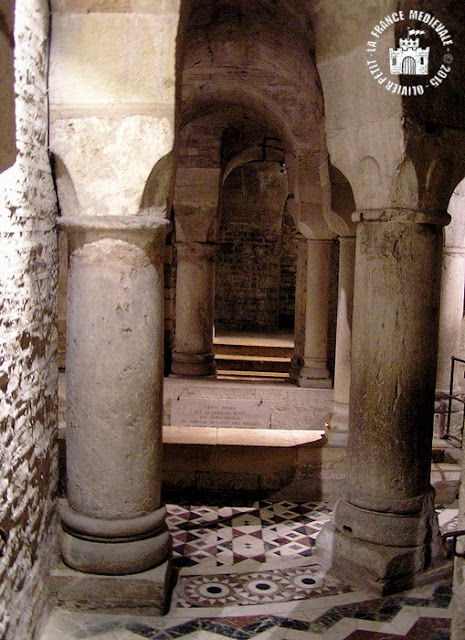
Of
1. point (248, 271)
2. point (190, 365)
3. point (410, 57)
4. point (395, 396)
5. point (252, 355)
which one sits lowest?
point (252, 355)

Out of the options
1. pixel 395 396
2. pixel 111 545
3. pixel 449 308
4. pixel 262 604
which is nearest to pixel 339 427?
pixel 449 308

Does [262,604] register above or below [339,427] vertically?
below

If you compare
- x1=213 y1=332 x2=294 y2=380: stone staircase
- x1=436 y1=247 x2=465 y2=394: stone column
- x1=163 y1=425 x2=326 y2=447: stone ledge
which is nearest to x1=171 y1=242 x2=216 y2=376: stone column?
x1=213 y1=332 x2=294 y2=380: stone staircase

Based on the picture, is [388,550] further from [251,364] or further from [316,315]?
[251,364]

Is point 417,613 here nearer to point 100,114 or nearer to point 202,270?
point 100,114

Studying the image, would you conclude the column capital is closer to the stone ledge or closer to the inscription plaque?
the stone ledge

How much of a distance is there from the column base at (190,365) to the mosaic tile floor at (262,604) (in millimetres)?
4211

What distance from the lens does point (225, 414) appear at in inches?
306

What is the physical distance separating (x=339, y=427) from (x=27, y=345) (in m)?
3.78

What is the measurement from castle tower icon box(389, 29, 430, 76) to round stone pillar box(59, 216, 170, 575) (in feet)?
5.11

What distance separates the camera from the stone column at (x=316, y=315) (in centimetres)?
818

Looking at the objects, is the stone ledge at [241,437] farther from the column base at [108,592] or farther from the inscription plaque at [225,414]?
the column base at [108,592]

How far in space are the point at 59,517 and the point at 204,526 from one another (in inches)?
60.2

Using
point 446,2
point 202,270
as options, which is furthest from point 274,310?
point 446,2
